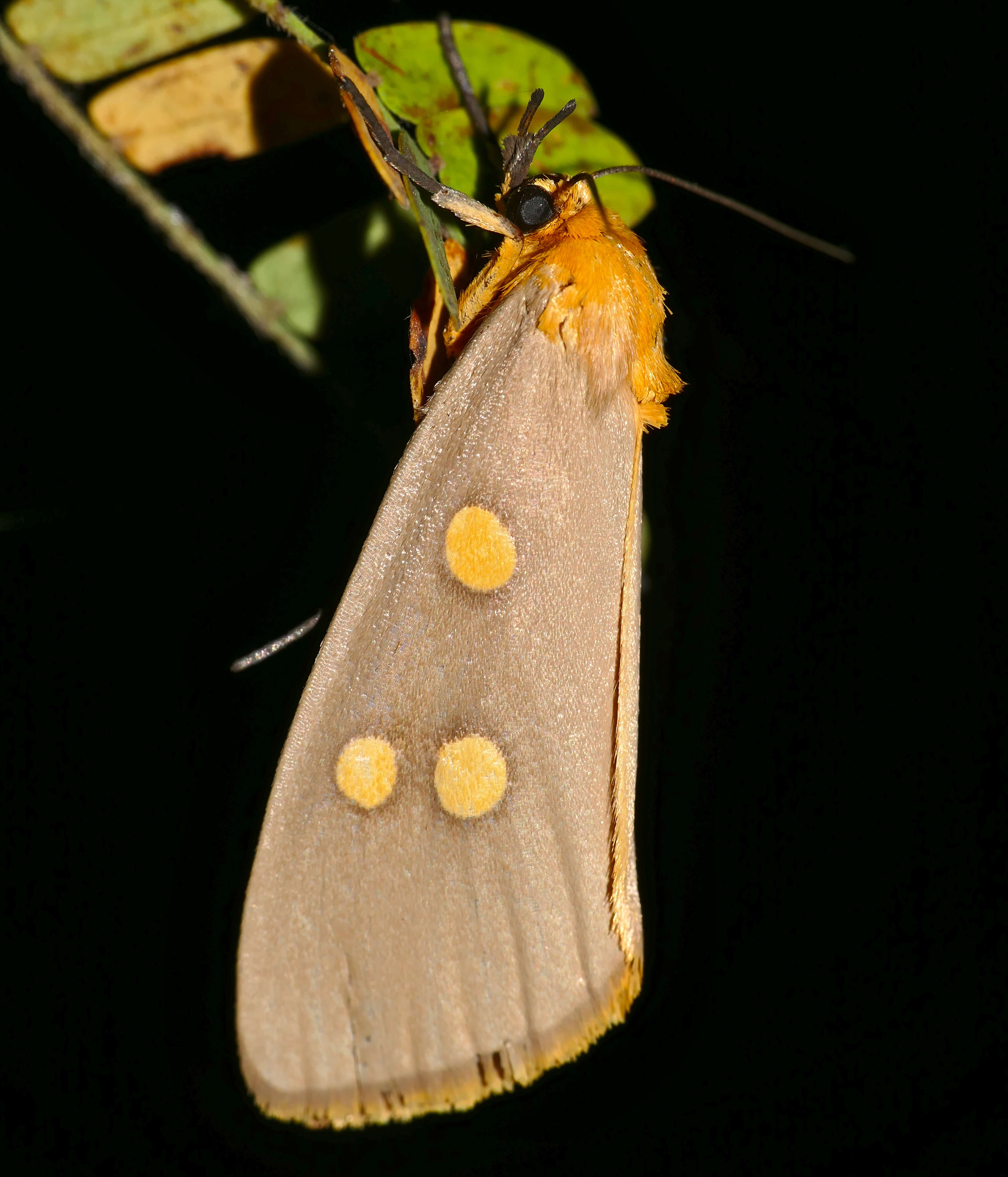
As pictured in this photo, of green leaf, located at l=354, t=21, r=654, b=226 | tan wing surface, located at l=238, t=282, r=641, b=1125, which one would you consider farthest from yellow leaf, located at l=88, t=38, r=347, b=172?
tan wing surface, located at l=238, t=282, r=641, b=1125

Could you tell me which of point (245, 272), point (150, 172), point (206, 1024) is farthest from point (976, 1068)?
point (150, 172)

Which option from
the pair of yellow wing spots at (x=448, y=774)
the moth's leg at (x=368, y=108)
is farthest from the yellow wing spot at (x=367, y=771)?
the moth's leg at (x=368, y=108)

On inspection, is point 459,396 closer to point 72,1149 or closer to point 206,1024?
point 206,1024

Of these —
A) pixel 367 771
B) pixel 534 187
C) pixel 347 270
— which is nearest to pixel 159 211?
pixel 347 270

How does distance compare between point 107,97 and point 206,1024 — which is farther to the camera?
point 206,1024

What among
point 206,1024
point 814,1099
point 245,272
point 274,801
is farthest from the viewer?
point 814,1099

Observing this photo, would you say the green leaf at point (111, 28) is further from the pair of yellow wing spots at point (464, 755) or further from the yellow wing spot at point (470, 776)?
the yellow wing spot at point (470, 776)

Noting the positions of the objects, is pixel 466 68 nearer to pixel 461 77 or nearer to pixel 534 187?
pixel 461 77
